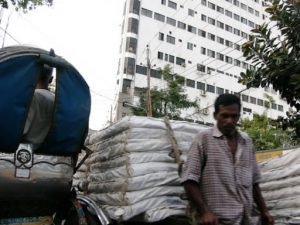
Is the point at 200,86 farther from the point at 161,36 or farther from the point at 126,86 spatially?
the point at 126,86

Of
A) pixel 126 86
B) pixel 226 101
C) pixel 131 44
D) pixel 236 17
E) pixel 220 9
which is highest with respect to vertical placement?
pixel 220 9

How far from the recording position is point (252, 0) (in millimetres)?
52000

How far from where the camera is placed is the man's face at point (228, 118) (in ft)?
8.25

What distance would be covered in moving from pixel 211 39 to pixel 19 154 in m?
45.4

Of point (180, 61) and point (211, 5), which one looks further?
point (211, 5)

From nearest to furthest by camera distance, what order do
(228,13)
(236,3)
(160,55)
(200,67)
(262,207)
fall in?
(262,207) < (160,55) < (200,67) < (228,13) < (236,3)

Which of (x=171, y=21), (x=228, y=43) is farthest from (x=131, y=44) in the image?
(x=228, y=43)

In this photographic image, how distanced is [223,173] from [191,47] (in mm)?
42382

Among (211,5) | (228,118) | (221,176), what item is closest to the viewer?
(221,176)

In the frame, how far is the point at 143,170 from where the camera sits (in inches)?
112

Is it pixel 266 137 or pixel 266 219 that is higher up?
pixel 266 137

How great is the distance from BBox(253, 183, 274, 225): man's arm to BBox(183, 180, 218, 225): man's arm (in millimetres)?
531

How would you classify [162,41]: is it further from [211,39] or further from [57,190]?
[57,190]

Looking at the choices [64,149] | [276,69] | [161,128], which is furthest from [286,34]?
[64,149]
